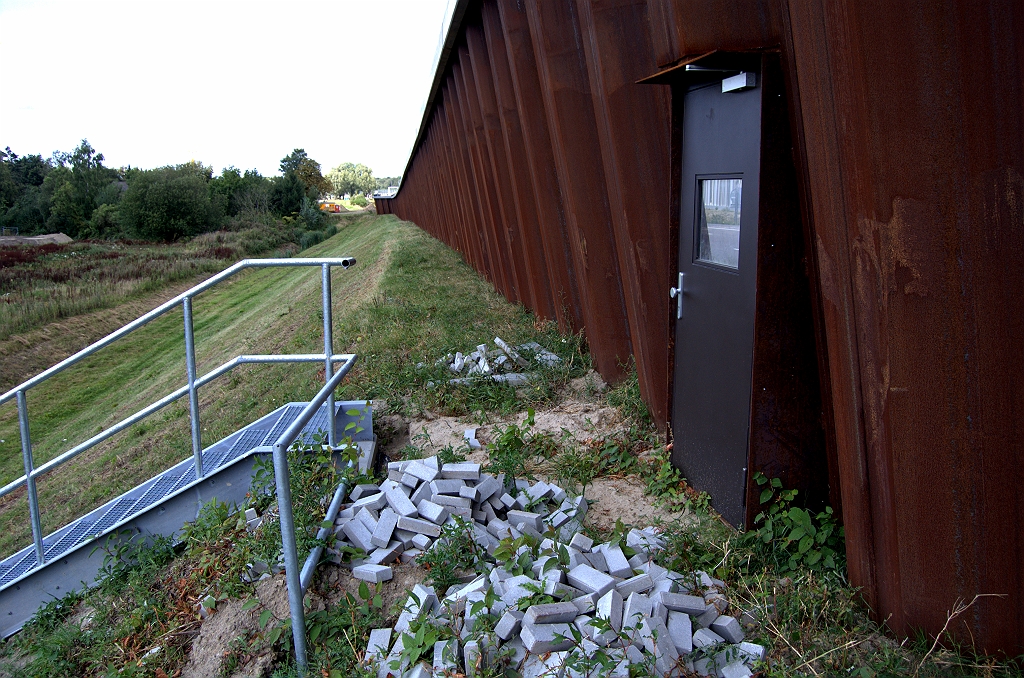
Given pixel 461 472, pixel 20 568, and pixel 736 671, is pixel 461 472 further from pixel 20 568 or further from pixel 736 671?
pixel 20 568

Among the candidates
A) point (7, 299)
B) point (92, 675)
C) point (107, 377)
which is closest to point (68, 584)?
point (92, 675)

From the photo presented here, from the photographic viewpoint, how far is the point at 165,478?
552 cm

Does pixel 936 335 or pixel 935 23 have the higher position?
pixel 935 23

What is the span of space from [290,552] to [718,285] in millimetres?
2394

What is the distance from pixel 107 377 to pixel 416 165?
57.8ft

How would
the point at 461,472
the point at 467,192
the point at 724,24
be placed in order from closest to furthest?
the point at 724,24 → the point at 461,472 → the point at 467,192

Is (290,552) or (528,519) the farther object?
(528,519)

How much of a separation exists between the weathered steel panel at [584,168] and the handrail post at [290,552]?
353 cm

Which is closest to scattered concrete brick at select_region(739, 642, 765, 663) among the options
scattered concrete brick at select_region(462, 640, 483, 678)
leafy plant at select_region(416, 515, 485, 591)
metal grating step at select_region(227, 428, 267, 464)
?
scattered concrete brick at select_region(462, 640, 483, 678)

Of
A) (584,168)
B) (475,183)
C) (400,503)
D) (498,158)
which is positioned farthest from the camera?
(475,183)

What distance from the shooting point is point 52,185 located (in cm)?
6919

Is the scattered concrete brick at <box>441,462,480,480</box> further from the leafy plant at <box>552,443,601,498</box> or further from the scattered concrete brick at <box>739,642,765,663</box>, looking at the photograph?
the scattered concrete brick at <box>739,642,765,663</box>

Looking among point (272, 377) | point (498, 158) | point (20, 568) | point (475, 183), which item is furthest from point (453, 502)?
point (475, 183)

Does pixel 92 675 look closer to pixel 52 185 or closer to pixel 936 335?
pixel 936 335
